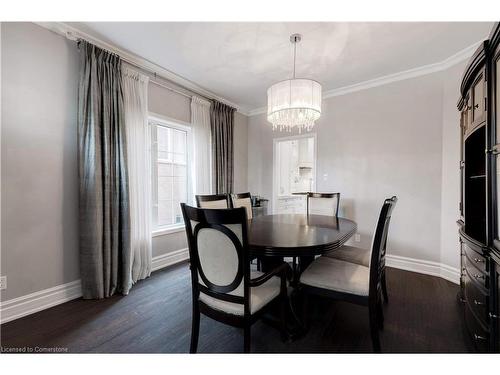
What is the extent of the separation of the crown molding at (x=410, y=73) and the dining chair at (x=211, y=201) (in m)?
2.39

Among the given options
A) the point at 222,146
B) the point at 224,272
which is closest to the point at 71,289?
the point at 224,272

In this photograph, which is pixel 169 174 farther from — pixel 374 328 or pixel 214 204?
pixel 374 328

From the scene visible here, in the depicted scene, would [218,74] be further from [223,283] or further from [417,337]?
[417,337]

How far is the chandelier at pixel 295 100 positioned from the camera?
2.06 metres

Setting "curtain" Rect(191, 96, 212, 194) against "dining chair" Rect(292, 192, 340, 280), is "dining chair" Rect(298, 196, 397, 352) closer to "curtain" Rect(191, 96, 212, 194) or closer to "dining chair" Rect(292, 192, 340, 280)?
"dining chair" Rect(292, 192, 340, 280)

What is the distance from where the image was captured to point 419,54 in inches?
101

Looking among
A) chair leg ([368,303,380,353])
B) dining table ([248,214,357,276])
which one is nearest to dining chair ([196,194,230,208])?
dining table ([248,214,357,276])

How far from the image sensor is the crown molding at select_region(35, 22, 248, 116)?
208 centimetres

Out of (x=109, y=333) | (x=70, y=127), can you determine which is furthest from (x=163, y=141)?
(x=109, y=333)

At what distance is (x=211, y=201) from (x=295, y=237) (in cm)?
111

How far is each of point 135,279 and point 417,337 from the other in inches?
106

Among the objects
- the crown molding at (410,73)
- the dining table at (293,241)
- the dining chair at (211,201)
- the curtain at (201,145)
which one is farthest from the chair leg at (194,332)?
the crown molding at (410,73)

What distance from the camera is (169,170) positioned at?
327cm

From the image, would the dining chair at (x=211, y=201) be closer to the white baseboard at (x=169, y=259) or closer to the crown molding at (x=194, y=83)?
the white baseboard at (x=169, y=259)
